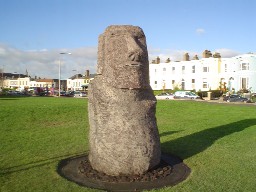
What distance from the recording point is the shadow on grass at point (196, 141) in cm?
959

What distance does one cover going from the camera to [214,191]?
6.27m

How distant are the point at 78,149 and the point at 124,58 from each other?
398cm

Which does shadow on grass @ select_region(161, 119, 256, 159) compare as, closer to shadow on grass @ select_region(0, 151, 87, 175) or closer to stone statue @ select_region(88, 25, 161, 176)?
stone statue @ select_region(88, 25, 161, 176)

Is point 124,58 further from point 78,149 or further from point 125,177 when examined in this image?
point 78,149

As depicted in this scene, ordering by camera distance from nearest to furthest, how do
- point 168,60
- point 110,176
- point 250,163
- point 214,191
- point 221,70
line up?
point 214,191
point 110,176
point 250,163
point 221,70
point 168,60

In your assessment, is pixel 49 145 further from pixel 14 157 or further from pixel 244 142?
pixel 244 142

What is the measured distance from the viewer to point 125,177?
700 cm

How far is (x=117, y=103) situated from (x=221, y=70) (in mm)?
61690

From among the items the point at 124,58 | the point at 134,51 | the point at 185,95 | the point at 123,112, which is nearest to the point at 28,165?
the point at 123,112

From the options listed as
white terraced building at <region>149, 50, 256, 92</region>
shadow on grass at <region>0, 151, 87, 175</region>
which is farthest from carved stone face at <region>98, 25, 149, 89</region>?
white terraced building at <region>149, 50, 256, 92</region>

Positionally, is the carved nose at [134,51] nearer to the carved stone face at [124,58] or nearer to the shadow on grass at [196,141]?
the carved stone face at [124,58]

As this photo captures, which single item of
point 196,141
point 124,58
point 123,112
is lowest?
point 196,141

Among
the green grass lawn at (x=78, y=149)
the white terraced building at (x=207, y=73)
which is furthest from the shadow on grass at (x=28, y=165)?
the white terraced building at (x=207, y=73)

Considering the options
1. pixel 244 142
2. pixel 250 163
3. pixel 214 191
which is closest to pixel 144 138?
pixel 214 191
